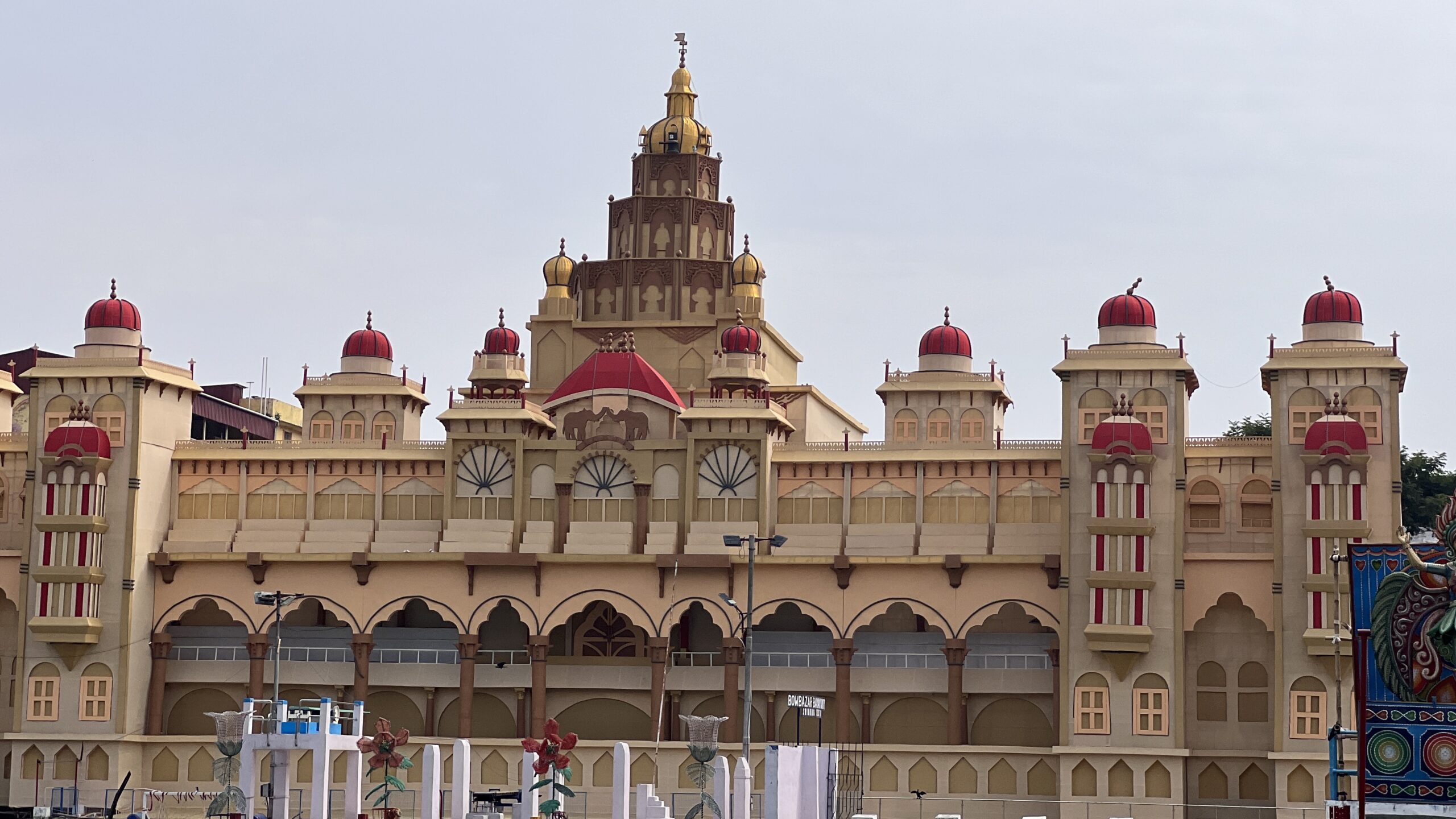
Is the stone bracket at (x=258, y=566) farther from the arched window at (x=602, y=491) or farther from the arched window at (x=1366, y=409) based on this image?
the arched window at (x=1366, y=409)

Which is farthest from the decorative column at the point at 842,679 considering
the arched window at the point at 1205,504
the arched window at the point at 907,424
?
the arched window at the point at 1205,504

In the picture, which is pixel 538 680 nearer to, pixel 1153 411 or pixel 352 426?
pixel 352 426

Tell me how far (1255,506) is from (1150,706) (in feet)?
27.0

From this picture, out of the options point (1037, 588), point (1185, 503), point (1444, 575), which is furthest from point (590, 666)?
point (1444, 575)

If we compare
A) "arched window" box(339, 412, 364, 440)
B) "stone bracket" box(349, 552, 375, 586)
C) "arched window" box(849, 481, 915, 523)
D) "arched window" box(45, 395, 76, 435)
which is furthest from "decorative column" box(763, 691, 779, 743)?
"arched window" box(45, 395, 76, 435)

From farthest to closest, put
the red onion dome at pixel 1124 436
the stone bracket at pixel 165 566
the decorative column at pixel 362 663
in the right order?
the stone bracket at pixel 165 566
the decorative column at pixel 362 663
the red onion dome at pixel 1124 436

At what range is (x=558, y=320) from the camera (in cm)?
9544

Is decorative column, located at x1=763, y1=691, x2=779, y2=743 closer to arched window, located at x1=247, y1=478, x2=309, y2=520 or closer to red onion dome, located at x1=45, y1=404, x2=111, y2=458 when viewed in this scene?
arched window, located at x1=247, y1=478, x2=309, y2=520

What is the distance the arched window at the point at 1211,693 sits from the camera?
7756cm

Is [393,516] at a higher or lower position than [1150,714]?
higher

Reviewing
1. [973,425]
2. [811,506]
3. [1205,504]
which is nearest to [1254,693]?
[1205,504]

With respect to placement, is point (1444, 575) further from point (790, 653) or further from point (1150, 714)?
point (790, 653)

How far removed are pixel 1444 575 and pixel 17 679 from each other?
54339 mm

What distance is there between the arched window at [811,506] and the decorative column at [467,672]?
472 inches
